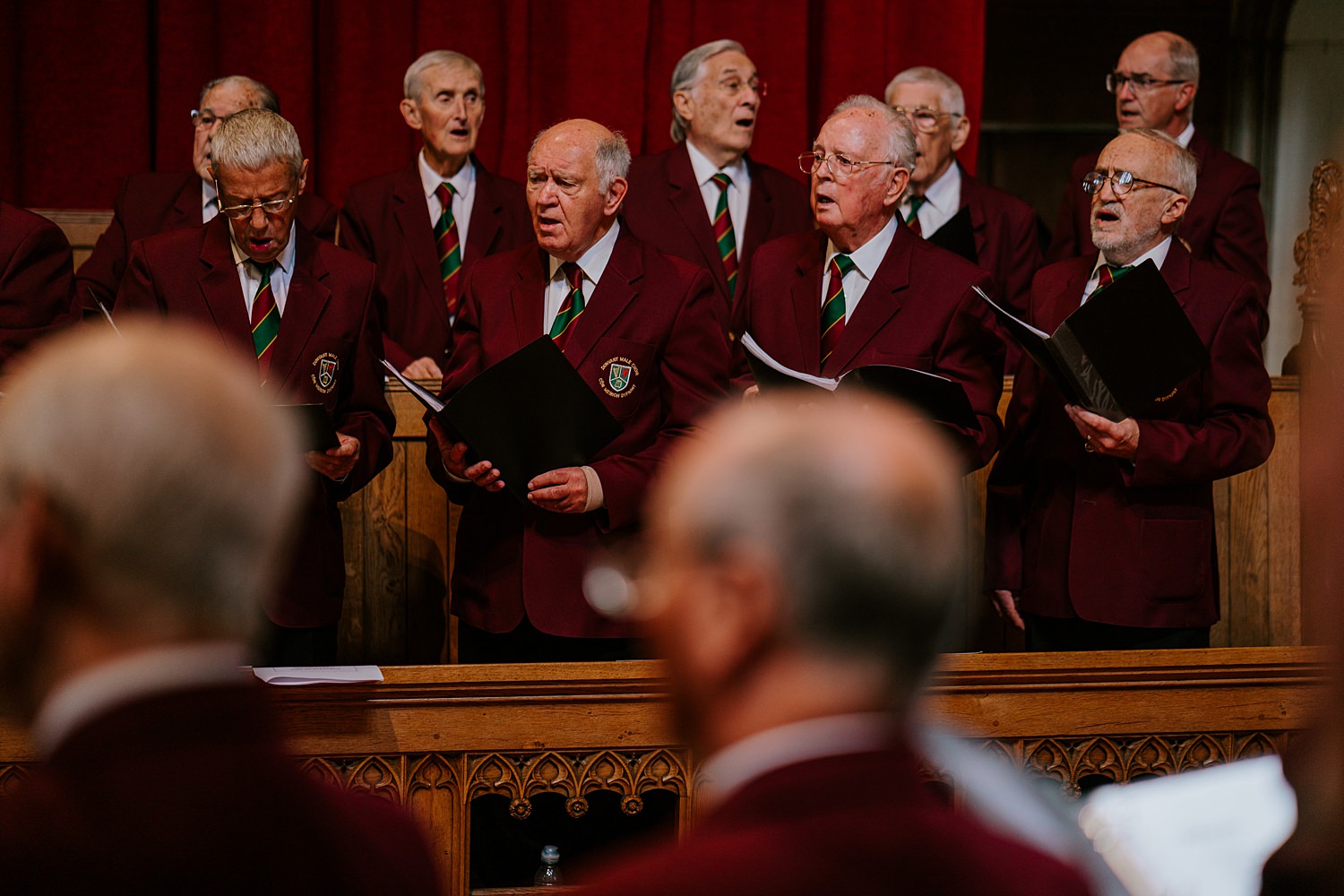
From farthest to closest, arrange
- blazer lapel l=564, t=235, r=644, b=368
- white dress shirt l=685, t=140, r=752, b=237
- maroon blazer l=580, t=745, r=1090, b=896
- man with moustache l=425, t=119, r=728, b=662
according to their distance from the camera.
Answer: white dress shirt l=685, t=140, r=752, b=237 → blazer lapel l=564, t=235, r=644, b=368 → man with moustache l=425, t=119, r=728, b=662 → maroon blazer l=580, t=745, r=1090, b=896

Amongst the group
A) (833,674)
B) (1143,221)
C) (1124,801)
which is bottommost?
(1124,801)

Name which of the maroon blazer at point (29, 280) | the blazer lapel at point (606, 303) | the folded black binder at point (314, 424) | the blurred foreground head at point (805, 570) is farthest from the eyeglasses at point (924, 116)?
the blurred foreground head at point (805, 570)

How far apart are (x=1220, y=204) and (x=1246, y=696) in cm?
181

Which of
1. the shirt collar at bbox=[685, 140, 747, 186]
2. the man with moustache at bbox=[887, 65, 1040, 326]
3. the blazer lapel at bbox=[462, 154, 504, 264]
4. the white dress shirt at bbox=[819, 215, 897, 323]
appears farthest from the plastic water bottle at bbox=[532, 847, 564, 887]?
the shirt collar at bbox=[685, 140, 747, 186]

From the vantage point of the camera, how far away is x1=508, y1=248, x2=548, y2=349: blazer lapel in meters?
3.30

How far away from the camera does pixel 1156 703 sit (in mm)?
2734

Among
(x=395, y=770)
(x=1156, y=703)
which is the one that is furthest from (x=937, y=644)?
(x=1156, y=703)

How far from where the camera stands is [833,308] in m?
3.43

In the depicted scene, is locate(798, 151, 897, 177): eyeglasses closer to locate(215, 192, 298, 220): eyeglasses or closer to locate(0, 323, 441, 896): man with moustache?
locate(215, 192, 298, 220): eyeglasses

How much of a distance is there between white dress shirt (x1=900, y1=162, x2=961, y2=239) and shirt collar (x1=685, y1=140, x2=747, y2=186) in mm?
477

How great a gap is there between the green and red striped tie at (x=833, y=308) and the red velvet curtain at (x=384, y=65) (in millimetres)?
2063

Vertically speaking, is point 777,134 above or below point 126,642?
above

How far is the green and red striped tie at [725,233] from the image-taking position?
4348mm

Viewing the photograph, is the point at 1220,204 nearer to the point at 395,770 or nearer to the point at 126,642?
the point at 395,770
